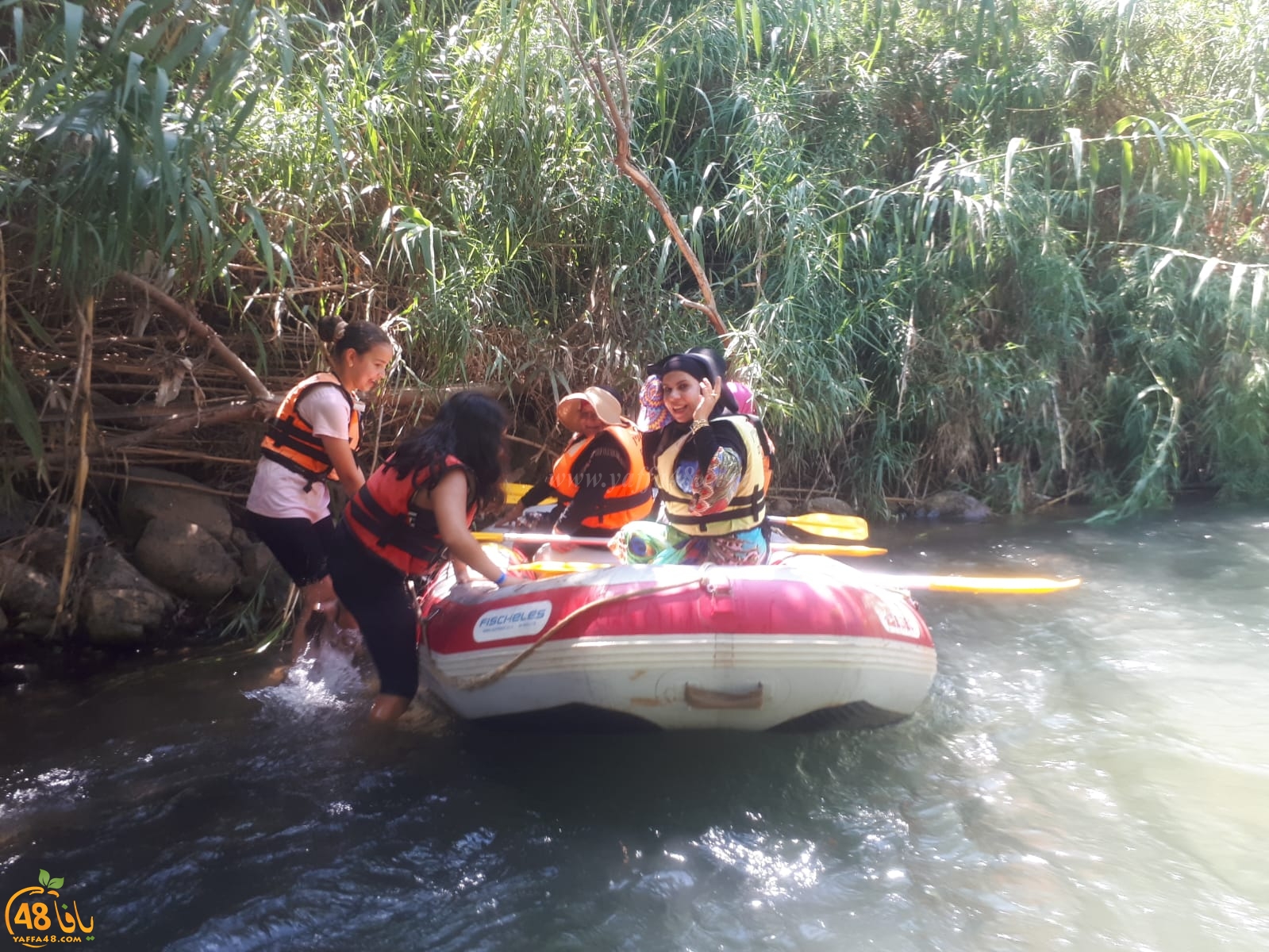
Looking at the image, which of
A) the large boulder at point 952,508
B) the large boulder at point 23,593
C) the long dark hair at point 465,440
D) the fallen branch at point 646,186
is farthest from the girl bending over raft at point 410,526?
the large boulder at point 952,508

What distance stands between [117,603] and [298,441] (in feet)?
3.82

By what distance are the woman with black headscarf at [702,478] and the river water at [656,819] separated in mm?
596

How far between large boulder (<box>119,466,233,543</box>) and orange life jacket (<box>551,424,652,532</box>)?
161 cm

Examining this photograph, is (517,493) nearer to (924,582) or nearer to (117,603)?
(117,603)

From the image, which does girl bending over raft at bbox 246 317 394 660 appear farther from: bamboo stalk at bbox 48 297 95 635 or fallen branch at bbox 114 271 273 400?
fallen branch at bbox 114 271 273 400

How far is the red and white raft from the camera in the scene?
2.44 metres

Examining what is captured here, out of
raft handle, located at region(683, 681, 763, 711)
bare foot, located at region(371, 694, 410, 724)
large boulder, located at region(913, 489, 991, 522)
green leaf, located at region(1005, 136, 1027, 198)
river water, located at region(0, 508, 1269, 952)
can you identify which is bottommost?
large boulder, located at region(913, 489, 991, 522)

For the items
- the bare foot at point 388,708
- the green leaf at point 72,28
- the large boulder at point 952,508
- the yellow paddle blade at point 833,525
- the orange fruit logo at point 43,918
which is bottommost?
the large boulder at point 952,508

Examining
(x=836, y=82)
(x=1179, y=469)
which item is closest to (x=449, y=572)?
(x=836, y=82)

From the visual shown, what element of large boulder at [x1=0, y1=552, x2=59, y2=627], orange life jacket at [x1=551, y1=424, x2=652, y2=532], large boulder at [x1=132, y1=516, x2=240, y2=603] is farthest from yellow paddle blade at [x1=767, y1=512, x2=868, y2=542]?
large boulder at [x1=0, y1=552, x2=59, y2=627]

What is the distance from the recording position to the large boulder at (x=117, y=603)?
139 inches

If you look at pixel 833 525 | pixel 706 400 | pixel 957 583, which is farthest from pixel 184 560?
pixel 957 583

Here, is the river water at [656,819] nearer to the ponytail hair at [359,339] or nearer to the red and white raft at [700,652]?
the red and white raft at [700,652]

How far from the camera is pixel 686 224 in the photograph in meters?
5.09
